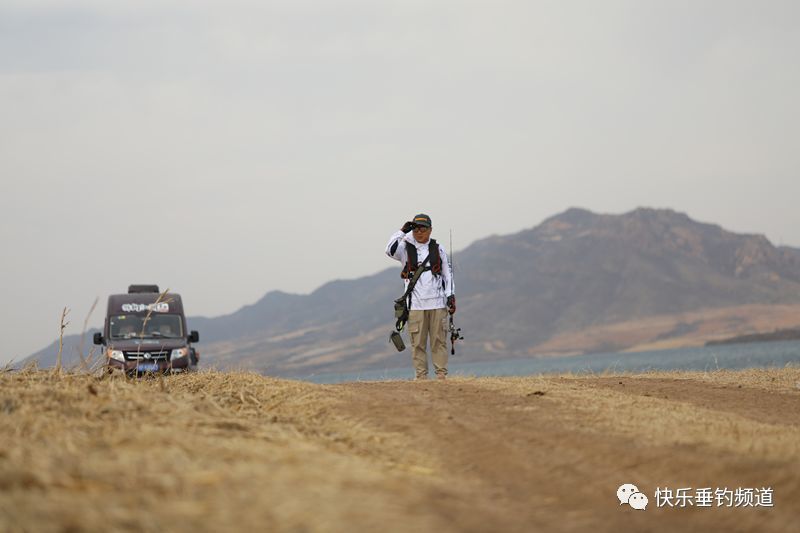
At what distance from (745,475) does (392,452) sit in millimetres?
2234

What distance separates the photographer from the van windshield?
21.3 m

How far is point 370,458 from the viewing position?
5555 millimetres

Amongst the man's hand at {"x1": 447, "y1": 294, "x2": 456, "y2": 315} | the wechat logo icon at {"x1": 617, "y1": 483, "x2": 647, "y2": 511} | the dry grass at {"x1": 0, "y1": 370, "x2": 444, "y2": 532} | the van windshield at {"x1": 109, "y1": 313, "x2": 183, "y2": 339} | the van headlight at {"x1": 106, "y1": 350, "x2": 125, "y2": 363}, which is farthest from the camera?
the van windshield at {"x1": 109, "y1": 313, "x2": 183, "y2": 339}

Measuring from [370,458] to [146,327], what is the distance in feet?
54.6

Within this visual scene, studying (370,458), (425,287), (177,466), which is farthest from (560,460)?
(425,287)

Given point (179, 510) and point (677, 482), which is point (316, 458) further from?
point (677, 482)

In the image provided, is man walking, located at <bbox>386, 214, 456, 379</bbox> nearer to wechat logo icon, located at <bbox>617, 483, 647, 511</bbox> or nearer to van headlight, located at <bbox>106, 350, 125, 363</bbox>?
wechat logo icon, located at <bbox>617, 483, 647, 511</bbox>

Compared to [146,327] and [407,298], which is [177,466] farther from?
[146,327]

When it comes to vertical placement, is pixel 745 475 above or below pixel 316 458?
below

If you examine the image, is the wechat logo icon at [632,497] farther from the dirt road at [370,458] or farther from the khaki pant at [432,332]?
the khaki pant at [432,332]

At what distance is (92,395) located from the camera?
6762mm

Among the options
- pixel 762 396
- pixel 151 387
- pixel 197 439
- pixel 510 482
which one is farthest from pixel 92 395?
pixel 762 396

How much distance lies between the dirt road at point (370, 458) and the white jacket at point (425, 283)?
474 centimetres

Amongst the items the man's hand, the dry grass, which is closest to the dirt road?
the dry grass
